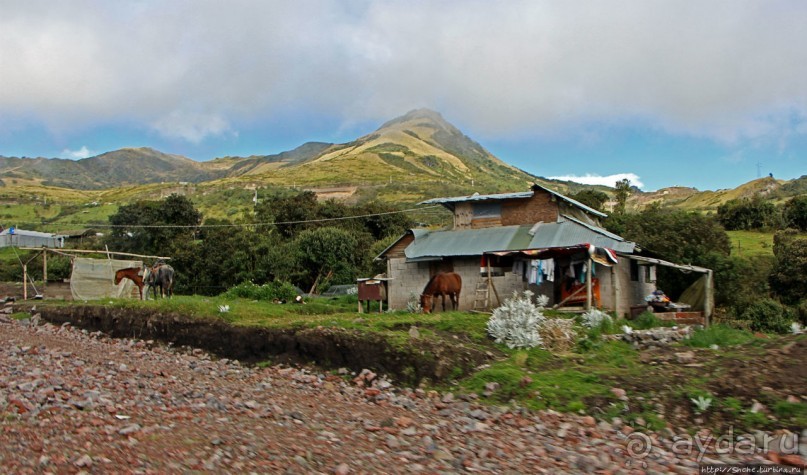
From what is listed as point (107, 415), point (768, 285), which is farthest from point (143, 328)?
point (768, 285)

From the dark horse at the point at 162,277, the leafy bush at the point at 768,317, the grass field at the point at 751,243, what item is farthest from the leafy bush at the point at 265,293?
the grass field at the point at 751,243

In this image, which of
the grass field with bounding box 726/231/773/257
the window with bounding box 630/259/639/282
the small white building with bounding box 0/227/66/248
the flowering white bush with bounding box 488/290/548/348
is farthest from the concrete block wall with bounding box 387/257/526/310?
the small white building with bounding box 0/227/66/248

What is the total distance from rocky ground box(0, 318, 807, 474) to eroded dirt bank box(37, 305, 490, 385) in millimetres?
727

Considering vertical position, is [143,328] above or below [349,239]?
below

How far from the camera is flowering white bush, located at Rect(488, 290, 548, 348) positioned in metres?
15.0

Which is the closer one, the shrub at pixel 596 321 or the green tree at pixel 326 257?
the shrub at pixel 596 321

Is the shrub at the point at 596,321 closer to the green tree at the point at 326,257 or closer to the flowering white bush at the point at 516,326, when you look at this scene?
the flowering white bush at the point at 516,326

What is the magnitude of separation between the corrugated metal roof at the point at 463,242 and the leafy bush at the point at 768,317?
954 centimetres

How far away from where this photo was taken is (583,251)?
21.0 m

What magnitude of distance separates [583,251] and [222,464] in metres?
16.1

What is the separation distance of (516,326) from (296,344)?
582 cm

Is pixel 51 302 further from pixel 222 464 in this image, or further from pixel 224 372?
pixel 222 464

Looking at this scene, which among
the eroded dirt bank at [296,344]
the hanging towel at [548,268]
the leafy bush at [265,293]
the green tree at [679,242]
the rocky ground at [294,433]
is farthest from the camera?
the green tree at [679,242]

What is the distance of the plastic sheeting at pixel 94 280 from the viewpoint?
27.6m
